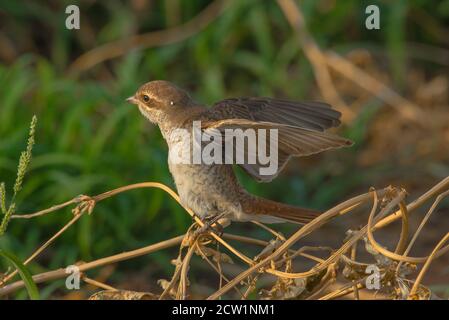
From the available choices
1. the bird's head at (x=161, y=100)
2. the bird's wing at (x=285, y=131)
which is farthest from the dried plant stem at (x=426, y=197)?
the bird's head at (x=161, y=100)

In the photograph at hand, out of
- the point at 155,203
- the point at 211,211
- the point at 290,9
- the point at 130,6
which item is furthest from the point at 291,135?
the point at 130,6

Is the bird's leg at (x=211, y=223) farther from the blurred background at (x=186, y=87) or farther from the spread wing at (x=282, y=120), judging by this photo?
the blurred background at (x=186, y=87)

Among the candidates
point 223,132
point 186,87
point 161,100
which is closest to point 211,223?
point 223,132

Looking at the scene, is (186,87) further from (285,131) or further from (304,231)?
(304,231)

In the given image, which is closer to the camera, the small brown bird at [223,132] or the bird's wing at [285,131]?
the bird's wing at [285,131]

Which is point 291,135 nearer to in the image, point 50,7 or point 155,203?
point 155,203

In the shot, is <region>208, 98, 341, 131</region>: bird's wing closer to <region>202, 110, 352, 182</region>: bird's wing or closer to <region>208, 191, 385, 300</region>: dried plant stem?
<region>202, 110, 352, 182</region>: bird's wing
